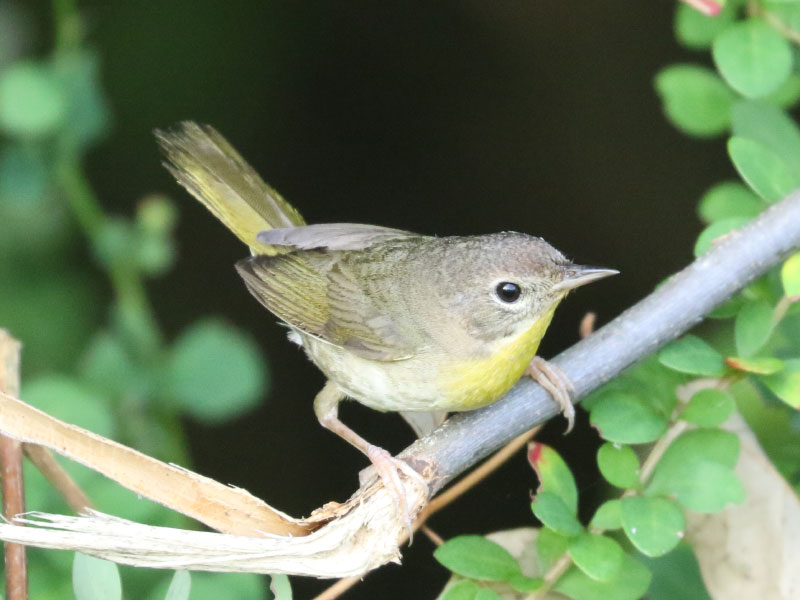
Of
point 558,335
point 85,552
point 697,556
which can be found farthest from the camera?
point 558,335

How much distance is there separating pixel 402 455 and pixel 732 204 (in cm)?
94

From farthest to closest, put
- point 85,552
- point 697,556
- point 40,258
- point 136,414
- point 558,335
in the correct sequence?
point 558,335 < point 40,258 < point 136,414 < point 697,556 < point 85,552

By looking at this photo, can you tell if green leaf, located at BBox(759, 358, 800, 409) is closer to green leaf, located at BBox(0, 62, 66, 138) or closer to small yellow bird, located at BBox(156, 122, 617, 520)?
small yellow bird, located at BBox(156, 122, 617, 520)

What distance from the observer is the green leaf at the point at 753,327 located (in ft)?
5.61

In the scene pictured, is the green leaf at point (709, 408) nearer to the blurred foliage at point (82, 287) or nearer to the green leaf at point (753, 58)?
the green leaf at point (753, 58)

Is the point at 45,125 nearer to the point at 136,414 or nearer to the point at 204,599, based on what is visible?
the point at 136,414

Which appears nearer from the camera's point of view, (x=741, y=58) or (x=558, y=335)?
(x=741, y=58)

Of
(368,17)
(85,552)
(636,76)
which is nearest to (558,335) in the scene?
(636,76)

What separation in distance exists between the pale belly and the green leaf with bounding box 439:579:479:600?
0.38m

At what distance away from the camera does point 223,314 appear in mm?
3037

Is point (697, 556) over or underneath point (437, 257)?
underneath

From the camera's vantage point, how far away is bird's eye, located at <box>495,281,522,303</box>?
6.73 ft

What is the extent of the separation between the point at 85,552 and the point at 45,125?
1.28 m

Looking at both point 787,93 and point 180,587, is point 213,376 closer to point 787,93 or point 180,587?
point 180,587
